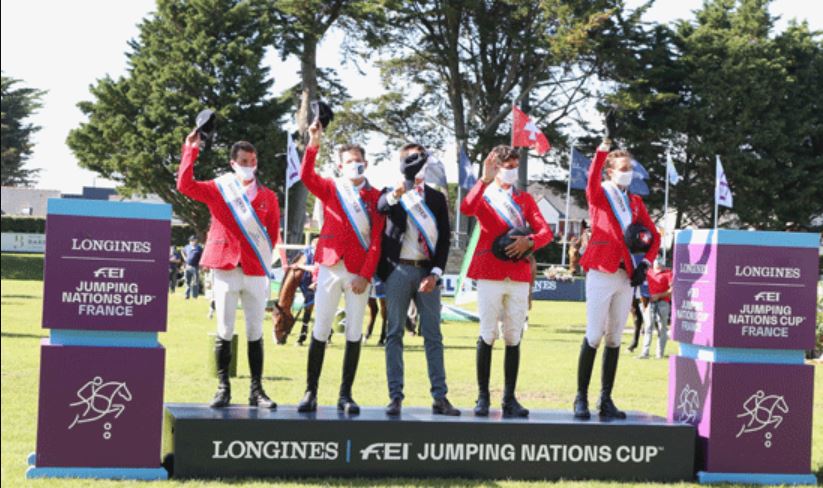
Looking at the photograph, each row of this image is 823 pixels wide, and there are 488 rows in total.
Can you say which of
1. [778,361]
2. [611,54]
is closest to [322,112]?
[778,361]

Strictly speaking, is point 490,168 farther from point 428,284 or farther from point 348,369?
point 348,369

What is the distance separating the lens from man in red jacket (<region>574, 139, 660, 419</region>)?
8312mm

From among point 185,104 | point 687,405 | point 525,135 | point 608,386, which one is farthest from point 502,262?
point 185,104

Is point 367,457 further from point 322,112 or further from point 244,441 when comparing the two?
point 322,112

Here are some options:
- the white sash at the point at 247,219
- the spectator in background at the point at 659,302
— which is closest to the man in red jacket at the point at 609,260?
the white sash at the point at 247,219

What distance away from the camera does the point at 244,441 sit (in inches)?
296

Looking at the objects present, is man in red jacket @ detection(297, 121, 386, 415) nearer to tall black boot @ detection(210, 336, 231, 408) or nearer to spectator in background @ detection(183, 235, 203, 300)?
tall black boot @ detection(210, 336, 231, 408)

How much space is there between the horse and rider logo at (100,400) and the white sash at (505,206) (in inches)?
115

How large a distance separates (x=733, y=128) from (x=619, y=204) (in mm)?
46235

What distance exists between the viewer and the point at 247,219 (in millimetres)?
8109

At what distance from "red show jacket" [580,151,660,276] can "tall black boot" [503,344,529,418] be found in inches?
33.2

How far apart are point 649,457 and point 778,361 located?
123 cm

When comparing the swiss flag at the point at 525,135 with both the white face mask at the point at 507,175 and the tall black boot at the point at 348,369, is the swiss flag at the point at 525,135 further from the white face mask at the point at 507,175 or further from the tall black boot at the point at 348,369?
the tall black boot at the point at 348,369

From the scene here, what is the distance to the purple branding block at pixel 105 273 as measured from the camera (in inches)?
291
